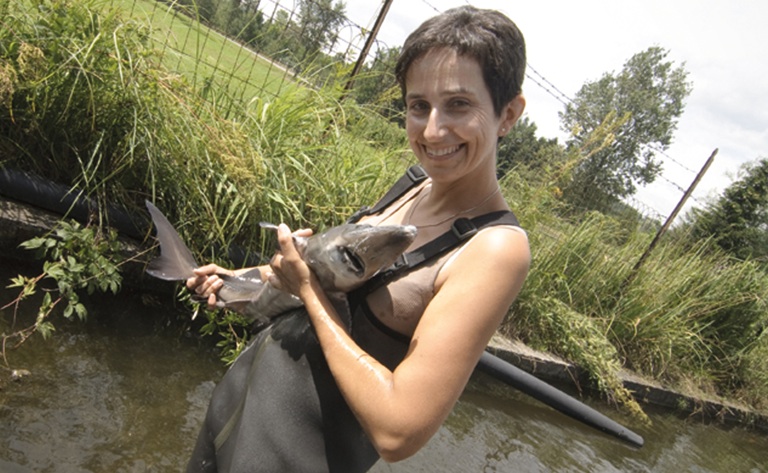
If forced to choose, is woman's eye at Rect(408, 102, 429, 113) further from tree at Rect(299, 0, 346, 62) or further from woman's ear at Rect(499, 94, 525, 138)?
tree at Rect(299, 0, 346, 62)

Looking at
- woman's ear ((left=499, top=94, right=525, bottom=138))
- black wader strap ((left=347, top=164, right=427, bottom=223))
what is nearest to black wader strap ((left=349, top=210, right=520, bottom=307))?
woman's ear ((left=499, top=94, right=525, bottom=138))

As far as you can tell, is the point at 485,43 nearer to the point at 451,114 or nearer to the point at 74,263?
the point at 451,114

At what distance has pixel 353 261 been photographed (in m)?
1.46

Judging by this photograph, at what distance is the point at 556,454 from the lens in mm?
4902

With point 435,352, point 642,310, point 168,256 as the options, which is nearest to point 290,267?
point 435,352

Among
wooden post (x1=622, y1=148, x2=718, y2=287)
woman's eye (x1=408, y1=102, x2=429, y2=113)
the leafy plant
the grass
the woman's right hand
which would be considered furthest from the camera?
wooden post (x1=622, y1=148, x2=718, y2=287)

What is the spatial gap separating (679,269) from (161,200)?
7480 mm

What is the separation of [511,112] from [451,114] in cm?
21

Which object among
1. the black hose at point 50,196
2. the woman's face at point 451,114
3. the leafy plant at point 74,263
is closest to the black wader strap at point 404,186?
the woman's face at point 451,114

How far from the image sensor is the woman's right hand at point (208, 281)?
204 centimetres

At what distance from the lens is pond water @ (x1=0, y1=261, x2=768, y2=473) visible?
105 inches

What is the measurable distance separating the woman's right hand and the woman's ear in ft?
3.65

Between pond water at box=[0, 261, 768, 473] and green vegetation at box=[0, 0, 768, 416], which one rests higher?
green vegetation at box=[0, 0, 768, 416]

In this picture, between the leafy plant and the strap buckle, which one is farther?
the leafy plant
